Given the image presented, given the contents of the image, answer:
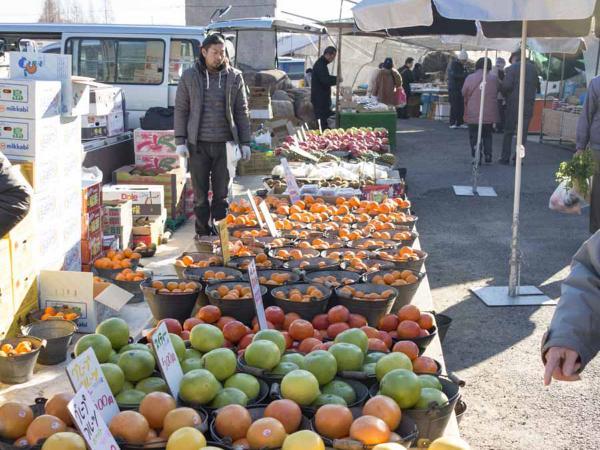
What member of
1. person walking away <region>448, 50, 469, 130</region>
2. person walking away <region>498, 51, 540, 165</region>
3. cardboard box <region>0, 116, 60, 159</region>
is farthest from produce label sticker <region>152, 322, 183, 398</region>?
person walking away <region>448, 50, 469, 130</region>

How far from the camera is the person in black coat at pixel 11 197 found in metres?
4.40

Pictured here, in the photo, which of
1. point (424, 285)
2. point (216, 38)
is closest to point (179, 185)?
point (216, 38)

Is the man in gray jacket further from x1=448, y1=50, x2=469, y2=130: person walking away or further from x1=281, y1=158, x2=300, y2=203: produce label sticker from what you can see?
x1=448, y1=50, x2=469, y2=130: person walking away

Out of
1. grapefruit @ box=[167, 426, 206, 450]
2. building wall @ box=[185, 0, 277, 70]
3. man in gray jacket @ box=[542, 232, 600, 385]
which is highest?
building wall @ box=[185, 0, 277, 70]

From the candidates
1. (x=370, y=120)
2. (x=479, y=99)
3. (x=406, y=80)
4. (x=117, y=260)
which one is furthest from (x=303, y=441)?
(x=406, y=80)

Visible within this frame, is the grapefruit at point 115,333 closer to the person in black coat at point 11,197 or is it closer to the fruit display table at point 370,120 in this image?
the person in black coat at point 11,197

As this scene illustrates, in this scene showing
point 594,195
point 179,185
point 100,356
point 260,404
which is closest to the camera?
point 260,404

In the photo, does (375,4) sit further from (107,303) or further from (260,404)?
(260,404)

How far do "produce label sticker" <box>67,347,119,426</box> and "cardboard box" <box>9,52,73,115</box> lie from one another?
358 cm

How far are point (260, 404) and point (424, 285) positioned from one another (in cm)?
238

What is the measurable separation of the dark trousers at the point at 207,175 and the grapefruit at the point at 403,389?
4.90 metres

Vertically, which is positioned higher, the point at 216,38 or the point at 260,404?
the point at 216,38

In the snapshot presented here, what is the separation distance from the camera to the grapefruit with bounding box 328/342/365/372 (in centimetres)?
295

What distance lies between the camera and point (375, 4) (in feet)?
22.2
